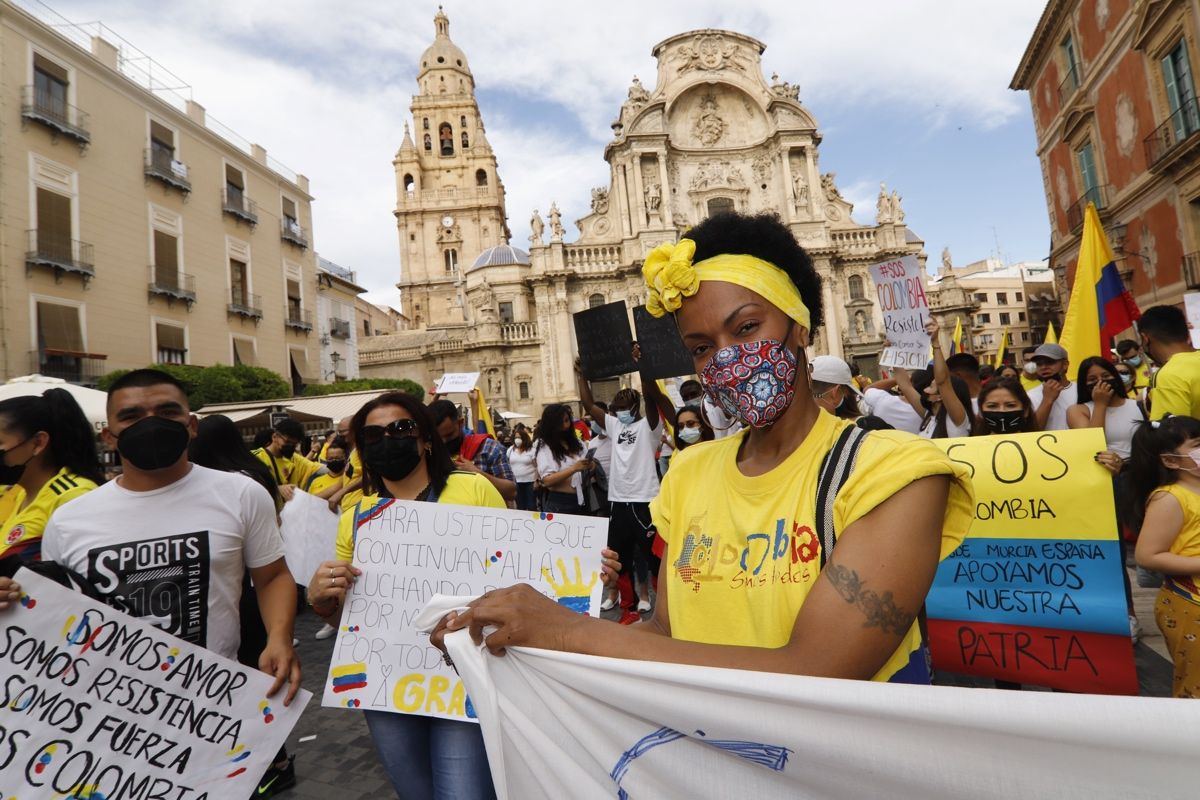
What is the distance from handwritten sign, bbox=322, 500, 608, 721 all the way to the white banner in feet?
2.93

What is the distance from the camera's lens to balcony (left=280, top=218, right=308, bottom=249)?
88.4ft

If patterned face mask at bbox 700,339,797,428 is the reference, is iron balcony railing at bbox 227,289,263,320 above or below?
above

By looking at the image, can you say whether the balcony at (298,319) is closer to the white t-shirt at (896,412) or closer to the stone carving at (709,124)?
the stone carving at (709,124)

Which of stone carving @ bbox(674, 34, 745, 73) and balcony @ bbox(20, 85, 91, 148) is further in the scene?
stone carving @ bbox(674, 34, 745, 73)

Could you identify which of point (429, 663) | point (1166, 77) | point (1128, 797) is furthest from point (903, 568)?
point (1166, 77)

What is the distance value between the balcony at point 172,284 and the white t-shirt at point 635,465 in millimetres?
21049

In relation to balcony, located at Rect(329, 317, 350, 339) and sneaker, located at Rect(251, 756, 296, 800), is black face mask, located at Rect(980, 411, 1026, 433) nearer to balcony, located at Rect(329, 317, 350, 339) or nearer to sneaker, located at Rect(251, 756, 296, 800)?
sneaker, located at Rect(251, 756, 296, 800)

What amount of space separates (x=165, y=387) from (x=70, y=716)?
45.6 inches

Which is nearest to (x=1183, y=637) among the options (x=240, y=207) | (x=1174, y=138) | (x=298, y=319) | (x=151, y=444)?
(x=151, y=444)

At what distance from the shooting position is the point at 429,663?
2318 mm

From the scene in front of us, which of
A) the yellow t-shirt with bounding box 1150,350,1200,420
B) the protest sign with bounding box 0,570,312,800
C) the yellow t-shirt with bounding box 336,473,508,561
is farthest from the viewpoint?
the yellow t-shirt with bounding box 1150,350,1200,420

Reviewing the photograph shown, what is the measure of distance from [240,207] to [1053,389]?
27557 millimetres

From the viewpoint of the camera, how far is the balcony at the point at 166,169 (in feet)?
68.1

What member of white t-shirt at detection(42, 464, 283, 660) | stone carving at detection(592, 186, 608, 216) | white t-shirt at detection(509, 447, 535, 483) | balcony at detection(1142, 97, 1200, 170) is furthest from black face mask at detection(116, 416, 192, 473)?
stone carving at detection(592, 186, 608, 216)
